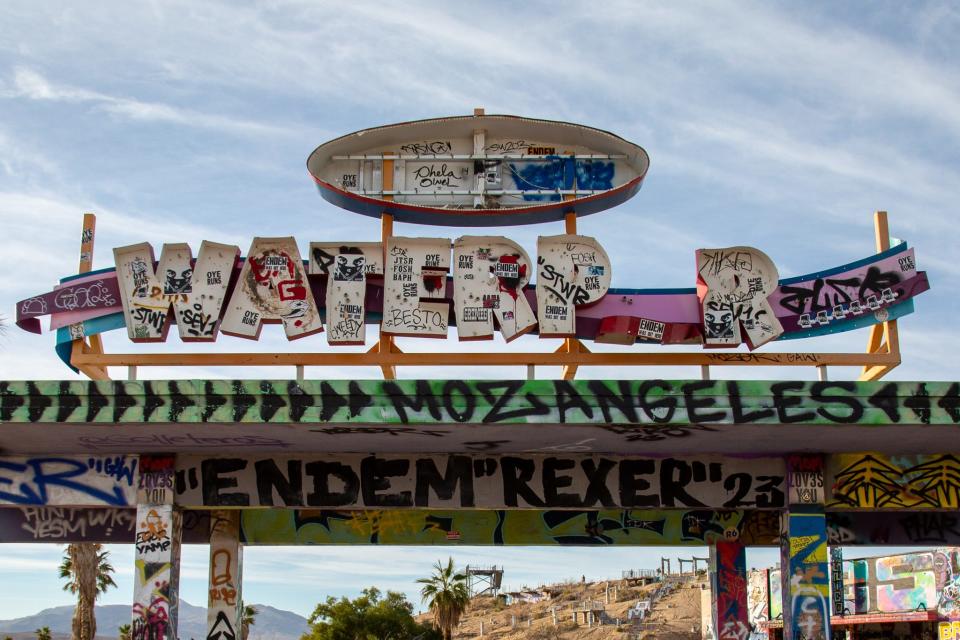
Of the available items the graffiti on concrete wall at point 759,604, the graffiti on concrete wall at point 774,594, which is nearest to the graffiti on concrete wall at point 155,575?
the graffiti on concrete wall at point 774,594

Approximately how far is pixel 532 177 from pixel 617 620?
5508cm

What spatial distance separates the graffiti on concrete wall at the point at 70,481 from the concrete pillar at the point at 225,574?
319cm

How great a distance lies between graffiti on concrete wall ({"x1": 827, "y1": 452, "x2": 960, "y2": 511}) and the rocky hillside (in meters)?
47.7

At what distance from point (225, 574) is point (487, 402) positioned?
7.65m

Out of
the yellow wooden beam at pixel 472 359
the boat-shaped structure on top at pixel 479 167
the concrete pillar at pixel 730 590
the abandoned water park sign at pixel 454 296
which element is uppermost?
the boat-shaped structure on top at pixel 479 167

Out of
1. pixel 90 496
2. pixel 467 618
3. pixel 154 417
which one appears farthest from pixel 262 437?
pixel 467 618

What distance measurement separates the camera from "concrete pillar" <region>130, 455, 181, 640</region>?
56.3ft

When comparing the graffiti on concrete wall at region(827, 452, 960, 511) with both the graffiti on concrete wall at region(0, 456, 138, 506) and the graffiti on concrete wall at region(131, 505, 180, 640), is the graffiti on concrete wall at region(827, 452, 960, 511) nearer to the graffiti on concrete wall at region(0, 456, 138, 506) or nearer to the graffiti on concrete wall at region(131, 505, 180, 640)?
the graffiti on concrete wall at region(131, 505, 180, 640)

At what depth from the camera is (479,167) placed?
20203 mm

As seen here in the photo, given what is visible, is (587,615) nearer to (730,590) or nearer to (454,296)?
(730,590)

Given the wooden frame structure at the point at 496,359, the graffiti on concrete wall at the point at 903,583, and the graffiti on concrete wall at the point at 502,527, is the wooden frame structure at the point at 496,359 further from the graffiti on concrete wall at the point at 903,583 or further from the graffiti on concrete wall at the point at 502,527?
the graffiti on concrete wall at the point at 903,583

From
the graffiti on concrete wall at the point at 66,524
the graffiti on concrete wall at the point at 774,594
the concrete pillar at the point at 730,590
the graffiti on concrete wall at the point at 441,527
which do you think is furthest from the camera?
the graffiti on concrete wall at the point at 774,594

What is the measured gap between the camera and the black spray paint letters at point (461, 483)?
1806cm

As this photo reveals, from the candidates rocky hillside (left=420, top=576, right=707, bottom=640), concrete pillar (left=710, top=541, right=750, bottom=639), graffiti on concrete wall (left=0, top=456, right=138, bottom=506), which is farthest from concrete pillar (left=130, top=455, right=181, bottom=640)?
rocky hillside (left=420, top=576, right=707, bottom=640)
